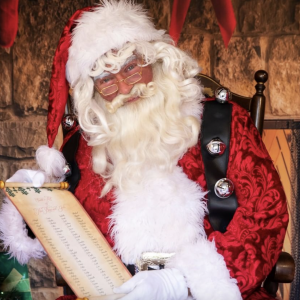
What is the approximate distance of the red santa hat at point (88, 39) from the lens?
179cm

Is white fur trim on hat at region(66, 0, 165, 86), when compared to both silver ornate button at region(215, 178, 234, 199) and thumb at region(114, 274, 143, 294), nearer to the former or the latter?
silver ornate button at region(215, 178, 234, 199)

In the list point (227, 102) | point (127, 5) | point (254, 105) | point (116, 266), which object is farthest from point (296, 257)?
point (127, 5)

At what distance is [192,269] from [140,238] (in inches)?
9.1

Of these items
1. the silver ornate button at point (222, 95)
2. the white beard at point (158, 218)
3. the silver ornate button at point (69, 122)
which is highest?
the silver ornate button at point (222, 95)

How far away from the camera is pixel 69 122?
211 centimetres

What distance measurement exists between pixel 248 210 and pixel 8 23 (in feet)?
5.24

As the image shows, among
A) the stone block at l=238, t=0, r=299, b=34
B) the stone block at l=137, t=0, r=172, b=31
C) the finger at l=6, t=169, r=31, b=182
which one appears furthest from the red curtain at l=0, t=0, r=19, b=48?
the stone block at l=238, t=0, r=299, b=34

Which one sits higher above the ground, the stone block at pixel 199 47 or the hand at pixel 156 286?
the stone block at pixel 199 47

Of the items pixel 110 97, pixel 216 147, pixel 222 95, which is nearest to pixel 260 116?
pixel 222 95

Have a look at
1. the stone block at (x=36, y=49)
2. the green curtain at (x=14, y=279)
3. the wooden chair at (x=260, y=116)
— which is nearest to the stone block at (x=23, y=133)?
the stone block at (x=36, y=49)

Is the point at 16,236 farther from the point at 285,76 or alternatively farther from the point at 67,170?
the point at 285,76

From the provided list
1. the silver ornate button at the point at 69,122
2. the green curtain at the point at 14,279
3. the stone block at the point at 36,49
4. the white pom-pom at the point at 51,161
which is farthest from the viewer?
the stone block at the point at 36,49

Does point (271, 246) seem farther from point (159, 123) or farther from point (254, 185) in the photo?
point (159, 123)

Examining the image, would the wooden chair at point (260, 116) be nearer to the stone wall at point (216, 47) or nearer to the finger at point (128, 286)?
the finger at point (128, 286)
